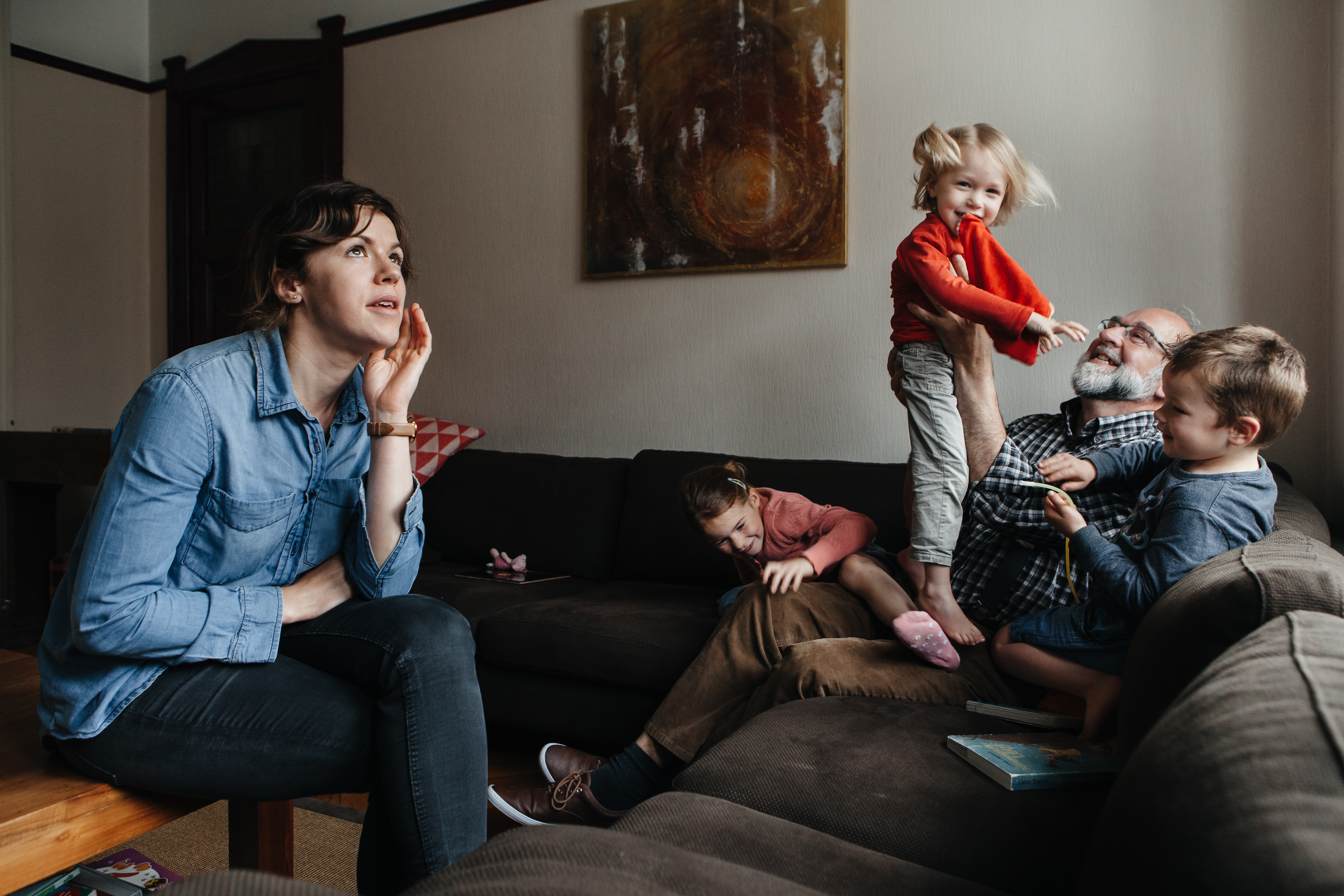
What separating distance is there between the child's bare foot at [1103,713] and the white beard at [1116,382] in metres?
0.75

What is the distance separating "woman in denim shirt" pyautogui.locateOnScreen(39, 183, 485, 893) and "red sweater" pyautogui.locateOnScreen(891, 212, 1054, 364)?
1088 millimetres

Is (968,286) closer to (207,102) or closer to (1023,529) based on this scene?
(1023,529)

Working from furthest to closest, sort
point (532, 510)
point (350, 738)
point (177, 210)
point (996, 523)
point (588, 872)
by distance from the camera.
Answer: point (177, 210)
point (532, 510)
point (996, 523)
point (350, 738)
point (588, 872)

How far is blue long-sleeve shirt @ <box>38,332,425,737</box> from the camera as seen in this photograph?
42.6 inches

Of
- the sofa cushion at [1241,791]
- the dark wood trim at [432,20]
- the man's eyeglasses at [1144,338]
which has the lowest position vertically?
the sofa cushion at [1241,791]

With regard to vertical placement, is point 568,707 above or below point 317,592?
below

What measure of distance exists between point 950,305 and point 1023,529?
50 cm

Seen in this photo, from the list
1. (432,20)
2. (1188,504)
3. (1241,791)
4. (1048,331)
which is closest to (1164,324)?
(1048,331)

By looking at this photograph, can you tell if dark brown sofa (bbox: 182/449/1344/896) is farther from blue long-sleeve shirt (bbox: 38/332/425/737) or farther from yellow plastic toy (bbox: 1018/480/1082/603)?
blue long-sleeve shirt (bbox: 38/332/425/737)

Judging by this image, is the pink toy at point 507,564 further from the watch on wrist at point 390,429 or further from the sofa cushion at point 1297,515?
the sofa cushion at point 1297,515

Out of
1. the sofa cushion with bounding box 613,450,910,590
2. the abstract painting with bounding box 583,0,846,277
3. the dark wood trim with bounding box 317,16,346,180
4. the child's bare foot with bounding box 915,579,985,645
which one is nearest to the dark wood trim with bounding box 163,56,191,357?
the dark wood trim with bounding box 317,16,346,180

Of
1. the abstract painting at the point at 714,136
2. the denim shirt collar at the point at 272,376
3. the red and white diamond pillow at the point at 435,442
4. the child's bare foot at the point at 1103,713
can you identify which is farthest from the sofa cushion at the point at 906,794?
the red and white diamond pillow at the point at 435,442

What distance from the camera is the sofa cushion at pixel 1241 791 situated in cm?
42

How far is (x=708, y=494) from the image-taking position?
6.50 feet
